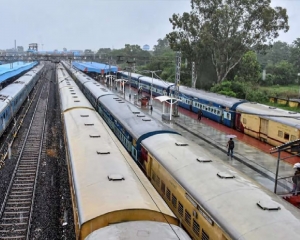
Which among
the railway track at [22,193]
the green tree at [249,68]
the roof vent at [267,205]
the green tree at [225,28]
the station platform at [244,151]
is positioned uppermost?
the green tree at [225,28]

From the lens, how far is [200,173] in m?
10.6

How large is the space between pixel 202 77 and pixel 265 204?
2026 inches

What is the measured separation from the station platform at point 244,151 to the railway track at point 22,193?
35.1 ft

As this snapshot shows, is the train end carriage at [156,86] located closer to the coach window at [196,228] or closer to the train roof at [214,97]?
the train roof at [214,97]

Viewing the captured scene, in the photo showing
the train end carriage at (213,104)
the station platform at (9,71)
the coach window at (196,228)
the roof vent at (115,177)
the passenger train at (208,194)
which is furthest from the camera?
the station platform at (9,71)

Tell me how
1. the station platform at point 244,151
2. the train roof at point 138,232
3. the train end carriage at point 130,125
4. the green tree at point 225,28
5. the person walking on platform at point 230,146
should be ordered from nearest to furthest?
the train roof at point 138,232
the train end carriage at point 130,125
the station platform at point 244,151
the person walking on platform at point 230,146
the green tree at point 225,28

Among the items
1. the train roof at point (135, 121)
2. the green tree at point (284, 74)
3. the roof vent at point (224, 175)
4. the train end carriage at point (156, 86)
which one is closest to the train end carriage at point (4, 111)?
the train roof at point (135, 121)

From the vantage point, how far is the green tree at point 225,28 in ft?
145

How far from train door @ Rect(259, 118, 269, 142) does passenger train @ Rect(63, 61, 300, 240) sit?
12.0m

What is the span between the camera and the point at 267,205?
8.27 metres

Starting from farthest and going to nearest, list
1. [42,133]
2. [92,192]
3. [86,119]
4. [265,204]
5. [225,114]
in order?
[225,114] < [42,133] < [86,119] < [92,192] < [265,204]

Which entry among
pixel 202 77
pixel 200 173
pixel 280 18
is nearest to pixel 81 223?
pixel 200 173

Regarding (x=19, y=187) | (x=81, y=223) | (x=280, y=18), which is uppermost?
(x=280, y=18)

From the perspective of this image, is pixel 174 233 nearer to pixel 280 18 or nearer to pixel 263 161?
pixel 263 161
